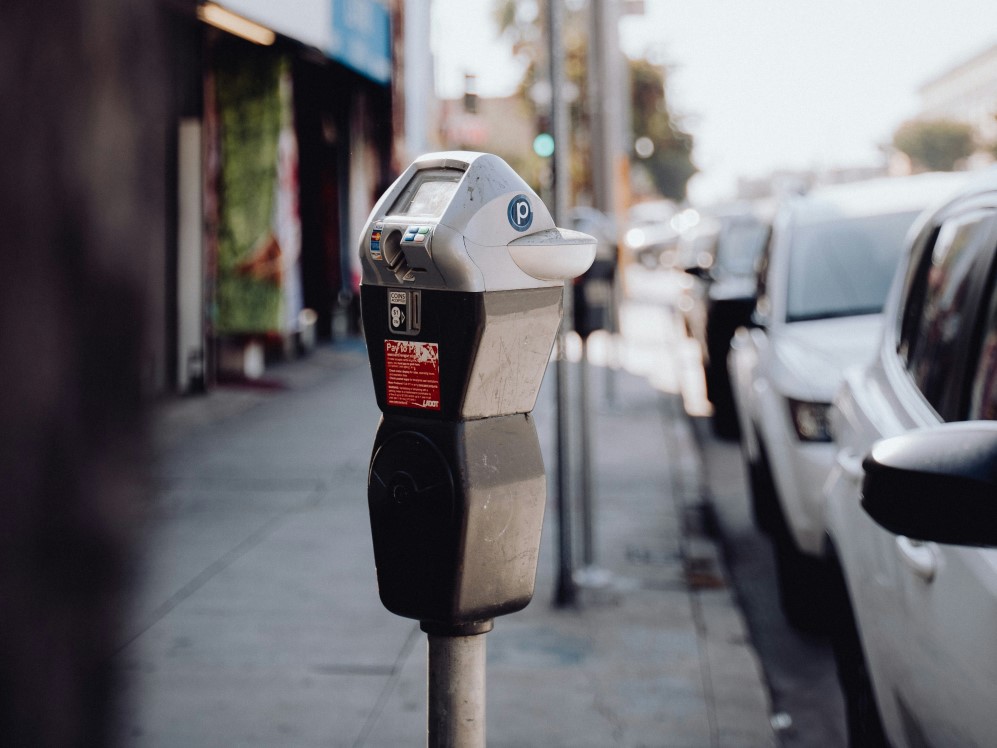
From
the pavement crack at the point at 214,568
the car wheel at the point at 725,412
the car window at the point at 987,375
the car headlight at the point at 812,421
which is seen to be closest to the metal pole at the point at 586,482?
the car headlight at the point at 812,421

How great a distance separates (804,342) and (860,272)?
2.29ft

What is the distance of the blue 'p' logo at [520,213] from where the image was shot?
1.83 m

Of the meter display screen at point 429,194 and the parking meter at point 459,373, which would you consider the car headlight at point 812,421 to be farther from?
the meter display screen at point 429,194

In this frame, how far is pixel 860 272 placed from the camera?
5.83 m

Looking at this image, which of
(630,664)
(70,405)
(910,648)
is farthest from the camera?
(630,664)

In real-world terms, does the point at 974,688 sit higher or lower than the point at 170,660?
higher

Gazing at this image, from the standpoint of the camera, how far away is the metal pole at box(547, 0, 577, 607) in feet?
15.3

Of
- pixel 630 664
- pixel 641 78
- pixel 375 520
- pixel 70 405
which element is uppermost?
pixel 641 78

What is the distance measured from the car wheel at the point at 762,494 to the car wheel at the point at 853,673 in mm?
2099

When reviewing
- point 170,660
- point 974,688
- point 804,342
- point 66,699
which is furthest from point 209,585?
point 66,699

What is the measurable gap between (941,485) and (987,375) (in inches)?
29.1

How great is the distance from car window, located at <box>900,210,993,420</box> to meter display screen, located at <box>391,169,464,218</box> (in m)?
1.15

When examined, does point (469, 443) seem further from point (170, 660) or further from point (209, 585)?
point (209, 585)

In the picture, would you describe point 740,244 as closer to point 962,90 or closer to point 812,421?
point 812,421
